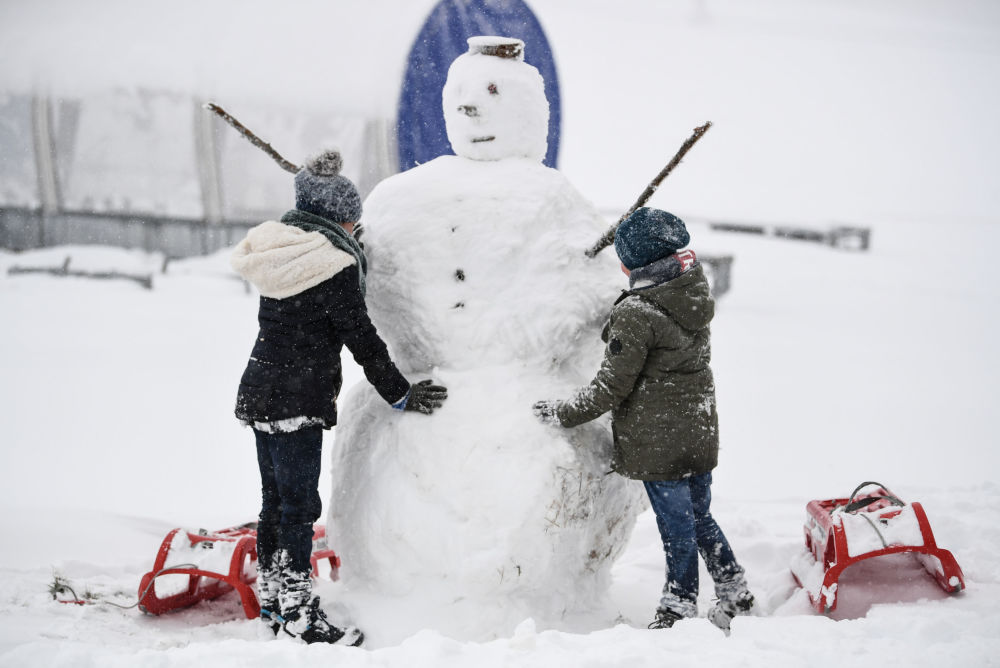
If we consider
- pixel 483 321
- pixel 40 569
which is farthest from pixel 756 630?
pixel 40 569

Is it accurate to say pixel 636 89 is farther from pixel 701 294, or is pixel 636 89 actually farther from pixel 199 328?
pixel 701 294

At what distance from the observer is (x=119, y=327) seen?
24.8 ft

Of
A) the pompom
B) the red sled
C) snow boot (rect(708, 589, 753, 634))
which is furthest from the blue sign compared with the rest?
snow boot (rect(708, 589, 753, 634))

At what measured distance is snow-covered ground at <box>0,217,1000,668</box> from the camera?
6.47 feet

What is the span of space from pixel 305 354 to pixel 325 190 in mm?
500

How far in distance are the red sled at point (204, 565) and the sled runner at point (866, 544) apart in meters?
1.71

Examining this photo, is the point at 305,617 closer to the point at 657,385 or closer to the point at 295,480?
the point at 295,480

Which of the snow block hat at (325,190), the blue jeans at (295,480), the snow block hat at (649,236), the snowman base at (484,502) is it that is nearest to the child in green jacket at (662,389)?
the snow block hat at (649,236)

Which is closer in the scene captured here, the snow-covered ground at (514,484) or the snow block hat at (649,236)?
the snow-covered ground at (514,484)

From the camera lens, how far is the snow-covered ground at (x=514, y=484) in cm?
197

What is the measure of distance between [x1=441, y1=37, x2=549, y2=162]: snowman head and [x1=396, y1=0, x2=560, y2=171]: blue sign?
2.70ft

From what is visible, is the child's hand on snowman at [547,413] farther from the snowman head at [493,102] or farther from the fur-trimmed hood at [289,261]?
the snowman head at [493,102]

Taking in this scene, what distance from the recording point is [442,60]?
3.60 m

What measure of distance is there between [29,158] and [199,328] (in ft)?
10.6
